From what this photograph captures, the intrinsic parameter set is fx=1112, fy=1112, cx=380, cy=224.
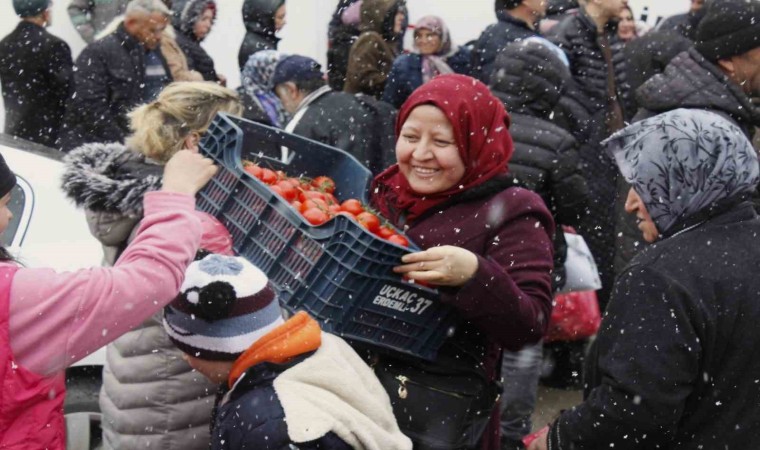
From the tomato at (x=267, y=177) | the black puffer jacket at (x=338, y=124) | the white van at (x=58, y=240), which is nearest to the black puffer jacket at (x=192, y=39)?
the black puffer jacket at (x=338, y=124)

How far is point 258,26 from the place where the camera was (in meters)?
9.20

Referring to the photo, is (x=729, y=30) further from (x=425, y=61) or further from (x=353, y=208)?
(x=425, y=61)

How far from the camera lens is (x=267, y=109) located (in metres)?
7.02

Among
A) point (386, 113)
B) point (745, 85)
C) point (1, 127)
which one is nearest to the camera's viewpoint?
point (745, 85)

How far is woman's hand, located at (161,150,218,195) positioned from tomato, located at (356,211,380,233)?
47 centimetres

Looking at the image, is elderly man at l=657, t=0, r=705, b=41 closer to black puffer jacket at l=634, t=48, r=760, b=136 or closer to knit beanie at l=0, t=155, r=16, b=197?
black puffer jacket at l=634, t=48, r=760, b=136

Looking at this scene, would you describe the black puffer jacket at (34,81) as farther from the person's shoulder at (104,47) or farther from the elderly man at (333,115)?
the elderly man at (333,115)

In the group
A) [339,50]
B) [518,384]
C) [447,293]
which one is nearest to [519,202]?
[447,293]

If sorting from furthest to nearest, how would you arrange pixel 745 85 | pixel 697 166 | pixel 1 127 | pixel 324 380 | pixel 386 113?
pixel 1 127
pixel 386 113
pixel 745 85
pixel 697 166
pixel 324 380

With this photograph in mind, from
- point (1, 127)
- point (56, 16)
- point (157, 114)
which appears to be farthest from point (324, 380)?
point (56, 16)

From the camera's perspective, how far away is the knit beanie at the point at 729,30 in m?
4.90

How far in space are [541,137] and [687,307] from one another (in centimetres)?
244

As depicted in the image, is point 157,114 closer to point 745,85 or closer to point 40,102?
point 745,85

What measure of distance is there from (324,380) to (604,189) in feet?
16.4
